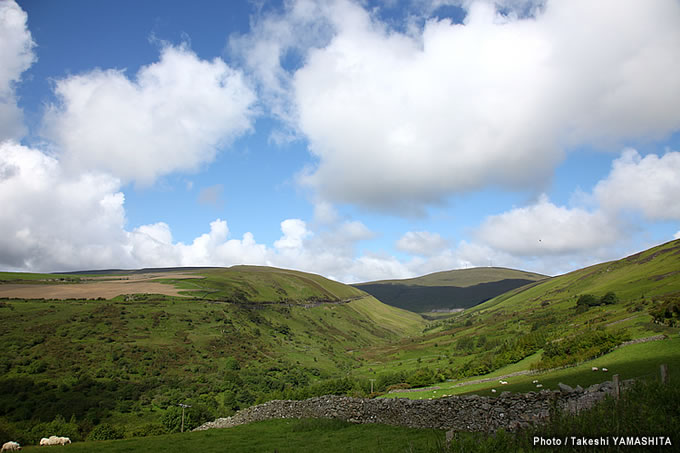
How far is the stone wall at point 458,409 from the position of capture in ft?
55.0

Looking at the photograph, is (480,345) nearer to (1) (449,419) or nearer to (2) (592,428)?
(1) (449,419)

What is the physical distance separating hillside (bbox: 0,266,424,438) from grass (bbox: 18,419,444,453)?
2589 cm

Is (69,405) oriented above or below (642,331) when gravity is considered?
below

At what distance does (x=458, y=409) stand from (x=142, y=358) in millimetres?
83466

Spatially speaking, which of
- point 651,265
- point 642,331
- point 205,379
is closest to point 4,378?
point 205,379

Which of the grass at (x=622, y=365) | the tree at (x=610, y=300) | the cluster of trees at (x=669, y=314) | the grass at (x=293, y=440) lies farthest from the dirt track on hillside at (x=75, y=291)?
the tree at (x=610, y=300)

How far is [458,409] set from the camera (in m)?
21.1

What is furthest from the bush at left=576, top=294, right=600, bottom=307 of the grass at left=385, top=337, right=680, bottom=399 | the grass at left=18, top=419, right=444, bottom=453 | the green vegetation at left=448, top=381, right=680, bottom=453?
the green vegetation at left=448, top=381, right=680, bottom=453

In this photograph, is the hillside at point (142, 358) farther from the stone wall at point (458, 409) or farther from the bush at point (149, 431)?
the stone wall at point (458, 409)

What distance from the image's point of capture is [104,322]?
96.3 m

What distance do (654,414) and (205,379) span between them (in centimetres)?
8794

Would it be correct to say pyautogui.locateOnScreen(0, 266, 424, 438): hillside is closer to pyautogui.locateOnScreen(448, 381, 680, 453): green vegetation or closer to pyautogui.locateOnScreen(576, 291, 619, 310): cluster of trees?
pyautogui.locateOnScreen(448, 381, 680, 453): green vegetation

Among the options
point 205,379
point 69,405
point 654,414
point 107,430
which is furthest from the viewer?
point 205,379

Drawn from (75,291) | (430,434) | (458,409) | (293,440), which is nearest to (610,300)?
(458,409)
